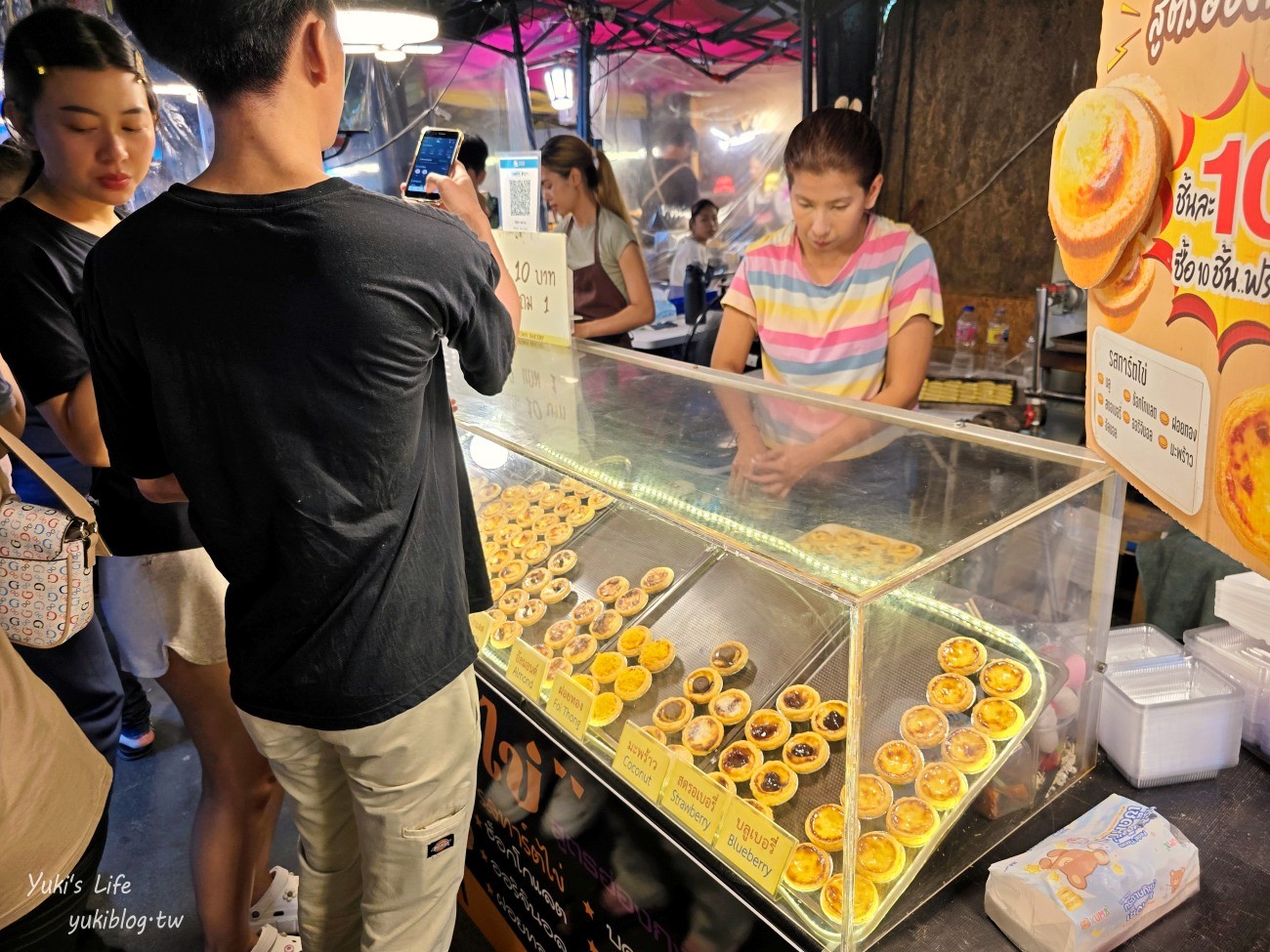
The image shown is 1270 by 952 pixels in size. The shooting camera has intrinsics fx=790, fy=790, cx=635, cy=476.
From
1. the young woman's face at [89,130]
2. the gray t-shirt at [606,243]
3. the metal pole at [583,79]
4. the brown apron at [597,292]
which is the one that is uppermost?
the metal pole at [583,79]

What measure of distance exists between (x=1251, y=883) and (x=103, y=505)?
2.21 meters

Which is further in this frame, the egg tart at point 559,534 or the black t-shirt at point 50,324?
the egg tart at point 559,534

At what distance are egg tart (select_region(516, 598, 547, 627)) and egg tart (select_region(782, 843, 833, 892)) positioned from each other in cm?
91

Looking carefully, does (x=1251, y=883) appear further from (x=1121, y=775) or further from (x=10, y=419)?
(x=10, y=419)

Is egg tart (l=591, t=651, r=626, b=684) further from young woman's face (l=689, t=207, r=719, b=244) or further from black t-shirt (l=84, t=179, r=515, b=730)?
young woman's face (l=689, t=207, r=719, b=244)

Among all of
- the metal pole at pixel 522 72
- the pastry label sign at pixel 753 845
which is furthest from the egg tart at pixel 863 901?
the metal pole at pixel 522 72

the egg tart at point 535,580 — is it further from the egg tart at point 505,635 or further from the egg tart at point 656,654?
the egg tart at point 656,654

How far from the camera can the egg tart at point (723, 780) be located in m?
1.34

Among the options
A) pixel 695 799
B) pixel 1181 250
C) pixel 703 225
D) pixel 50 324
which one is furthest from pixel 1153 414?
pixel 703 225

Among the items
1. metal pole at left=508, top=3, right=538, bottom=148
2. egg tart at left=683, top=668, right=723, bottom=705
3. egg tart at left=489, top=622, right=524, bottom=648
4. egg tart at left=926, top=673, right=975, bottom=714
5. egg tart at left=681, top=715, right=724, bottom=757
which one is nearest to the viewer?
egg tart at left=926, top=673, right=975, bottom=714

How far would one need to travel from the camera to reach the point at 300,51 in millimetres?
1066

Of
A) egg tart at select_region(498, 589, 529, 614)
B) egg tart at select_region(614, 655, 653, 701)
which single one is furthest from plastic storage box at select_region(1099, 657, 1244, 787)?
egg tart at select_region(498, 589, 529, 614)

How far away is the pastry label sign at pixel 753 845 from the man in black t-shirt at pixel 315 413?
19.8 inches

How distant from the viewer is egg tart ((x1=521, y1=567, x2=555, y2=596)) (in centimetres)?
208
